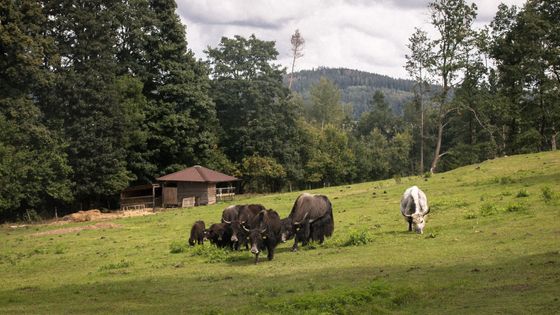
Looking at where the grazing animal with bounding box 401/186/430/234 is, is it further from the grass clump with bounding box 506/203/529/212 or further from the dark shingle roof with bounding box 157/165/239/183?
the dark shingle roof with bounding box 157/165/239/183

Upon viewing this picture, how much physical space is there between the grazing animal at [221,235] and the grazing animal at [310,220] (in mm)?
3018

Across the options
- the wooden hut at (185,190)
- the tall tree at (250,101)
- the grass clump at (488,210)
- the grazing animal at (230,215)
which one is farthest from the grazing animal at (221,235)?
the tall tree at (250,101)

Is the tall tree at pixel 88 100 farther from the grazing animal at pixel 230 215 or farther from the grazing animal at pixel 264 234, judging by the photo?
the grazing animal at pixel 264 234

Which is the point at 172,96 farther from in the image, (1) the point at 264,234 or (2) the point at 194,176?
(1) the point at 264,234

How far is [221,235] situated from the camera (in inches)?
933

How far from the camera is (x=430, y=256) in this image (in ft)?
57.1

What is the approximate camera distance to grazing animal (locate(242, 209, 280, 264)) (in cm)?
1930

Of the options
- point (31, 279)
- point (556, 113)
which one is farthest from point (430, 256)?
point (556, 113)

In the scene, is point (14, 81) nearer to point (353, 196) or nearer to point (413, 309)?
point (353, 196)

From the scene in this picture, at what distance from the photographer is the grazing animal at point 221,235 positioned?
2366 cm

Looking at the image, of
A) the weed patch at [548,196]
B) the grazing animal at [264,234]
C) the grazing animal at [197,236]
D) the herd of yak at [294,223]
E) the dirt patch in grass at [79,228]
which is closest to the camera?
the grazing animal at [264,234]

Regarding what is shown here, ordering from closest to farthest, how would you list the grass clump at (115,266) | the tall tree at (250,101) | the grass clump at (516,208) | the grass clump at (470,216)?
the grass clump at (115,266)
the grass clump at (516,208)
the grass clump at (470,216)
the tall tree at (250,101)

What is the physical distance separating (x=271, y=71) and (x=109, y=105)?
76.9 ft

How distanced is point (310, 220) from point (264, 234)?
3248 millimetres
